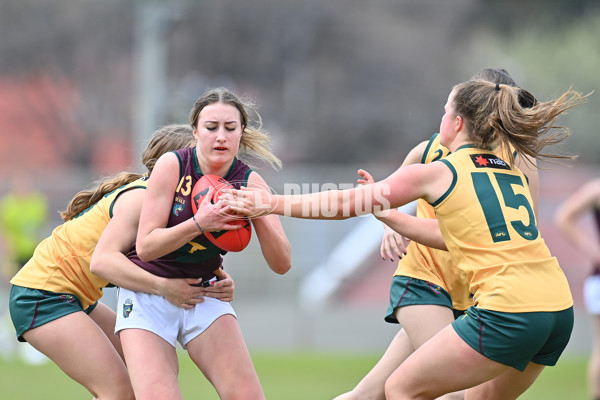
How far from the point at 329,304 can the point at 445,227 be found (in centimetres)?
1222

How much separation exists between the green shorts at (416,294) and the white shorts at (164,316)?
966 millimetres

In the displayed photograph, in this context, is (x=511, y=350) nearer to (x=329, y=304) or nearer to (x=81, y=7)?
(x=329, y=304)

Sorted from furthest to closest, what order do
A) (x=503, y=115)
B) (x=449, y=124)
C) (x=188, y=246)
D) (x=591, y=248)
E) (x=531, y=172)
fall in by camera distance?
(x=591, y=248), (x=531, y=172), (x=188, y=246), (x=449, y=124), (x=503, y=115)

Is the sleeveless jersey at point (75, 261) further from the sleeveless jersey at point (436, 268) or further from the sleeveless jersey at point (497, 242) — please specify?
the sleeveless jersey at point (497, 242)

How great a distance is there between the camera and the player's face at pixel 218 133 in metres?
4.36

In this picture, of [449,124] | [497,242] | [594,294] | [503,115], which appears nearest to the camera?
[497,242]

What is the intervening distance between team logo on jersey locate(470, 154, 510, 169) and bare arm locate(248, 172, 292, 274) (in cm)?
108

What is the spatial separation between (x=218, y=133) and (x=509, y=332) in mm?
1727

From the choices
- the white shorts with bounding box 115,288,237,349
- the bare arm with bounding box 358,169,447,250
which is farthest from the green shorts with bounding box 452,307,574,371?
the white shorts with bounding box 115,288,237,349

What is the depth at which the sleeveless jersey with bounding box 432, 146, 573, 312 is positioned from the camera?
3.91 metres

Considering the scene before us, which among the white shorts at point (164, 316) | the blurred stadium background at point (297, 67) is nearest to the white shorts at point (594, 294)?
the white shorts at point (164, 316)

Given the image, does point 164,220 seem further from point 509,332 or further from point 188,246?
point 509,332

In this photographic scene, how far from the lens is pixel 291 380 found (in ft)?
33.7

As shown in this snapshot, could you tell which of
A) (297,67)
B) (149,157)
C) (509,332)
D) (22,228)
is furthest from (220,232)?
(297,67)
